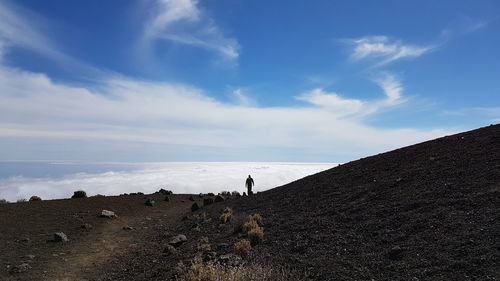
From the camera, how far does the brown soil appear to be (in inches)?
365

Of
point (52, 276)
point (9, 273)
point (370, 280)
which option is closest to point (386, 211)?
point (370, 280)

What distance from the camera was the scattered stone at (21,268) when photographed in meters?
12.2

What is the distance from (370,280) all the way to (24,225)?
49.9 ft

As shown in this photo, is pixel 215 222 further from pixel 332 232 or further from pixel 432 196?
pixel 432 196

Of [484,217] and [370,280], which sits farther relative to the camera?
[484,217]

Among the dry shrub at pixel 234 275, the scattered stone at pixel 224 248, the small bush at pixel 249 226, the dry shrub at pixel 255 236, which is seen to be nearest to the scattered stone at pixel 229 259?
the scattered stone at pixel 224 248

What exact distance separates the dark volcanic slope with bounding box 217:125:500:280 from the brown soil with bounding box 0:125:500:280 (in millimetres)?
37

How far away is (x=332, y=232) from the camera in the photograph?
12695mm

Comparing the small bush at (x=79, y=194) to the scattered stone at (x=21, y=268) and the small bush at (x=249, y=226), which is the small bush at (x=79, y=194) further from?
the small bush at (x=249, y=226)

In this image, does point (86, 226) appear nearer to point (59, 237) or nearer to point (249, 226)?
point (59, 237)

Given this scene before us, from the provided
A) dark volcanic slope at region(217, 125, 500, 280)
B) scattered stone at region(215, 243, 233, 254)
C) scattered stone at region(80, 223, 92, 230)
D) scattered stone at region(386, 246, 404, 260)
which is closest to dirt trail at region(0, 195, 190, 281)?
scattered stone at region(80, 223, 92, 230)

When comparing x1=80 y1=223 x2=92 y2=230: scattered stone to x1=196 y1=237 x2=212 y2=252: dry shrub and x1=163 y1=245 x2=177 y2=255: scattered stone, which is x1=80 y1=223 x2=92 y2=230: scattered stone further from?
x1=196 y1=237 x2=212 y2=252: dry shrub

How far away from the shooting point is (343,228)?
12.9 m

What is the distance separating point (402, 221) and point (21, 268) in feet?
34.7
